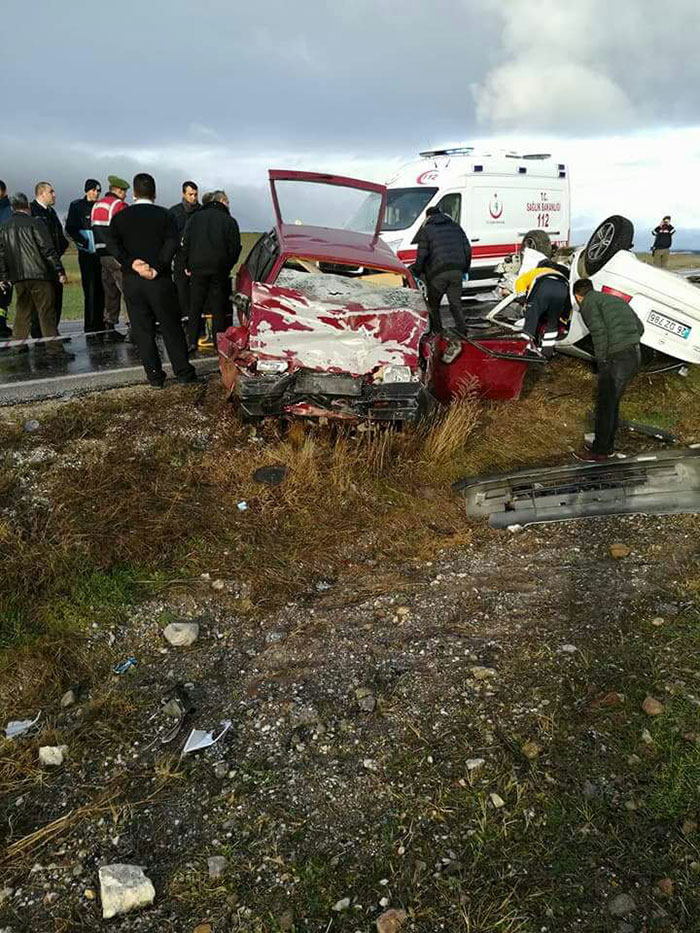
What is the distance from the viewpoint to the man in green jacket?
5.48 meters

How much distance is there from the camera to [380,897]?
219 cm

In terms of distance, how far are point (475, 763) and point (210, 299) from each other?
18.8 ft

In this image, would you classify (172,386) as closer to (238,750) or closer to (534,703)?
(238,750)

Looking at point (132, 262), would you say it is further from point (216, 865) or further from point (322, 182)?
point (216, 865)

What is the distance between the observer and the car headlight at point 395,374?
5172 mm

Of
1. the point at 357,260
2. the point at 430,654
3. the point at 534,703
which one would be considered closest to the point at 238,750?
the point at 430,654

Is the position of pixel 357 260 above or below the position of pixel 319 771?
above

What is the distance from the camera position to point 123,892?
2.20 meters

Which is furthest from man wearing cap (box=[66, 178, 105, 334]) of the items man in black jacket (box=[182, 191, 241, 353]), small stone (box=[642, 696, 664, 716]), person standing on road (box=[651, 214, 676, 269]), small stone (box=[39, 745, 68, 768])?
person standing on road (box=[651, 214, 676, 269])

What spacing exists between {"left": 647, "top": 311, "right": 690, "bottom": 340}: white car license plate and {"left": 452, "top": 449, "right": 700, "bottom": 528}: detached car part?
151cm

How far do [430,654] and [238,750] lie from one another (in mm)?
1109

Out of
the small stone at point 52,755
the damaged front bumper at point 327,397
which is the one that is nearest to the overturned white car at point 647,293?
the damaged front bumper at point 327,397


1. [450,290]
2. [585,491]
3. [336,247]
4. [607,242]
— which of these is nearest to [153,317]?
[336,247]

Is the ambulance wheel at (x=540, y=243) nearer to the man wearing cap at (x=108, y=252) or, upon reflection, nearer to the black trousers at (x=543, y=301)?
the black trousers at (x=543, y=301)
